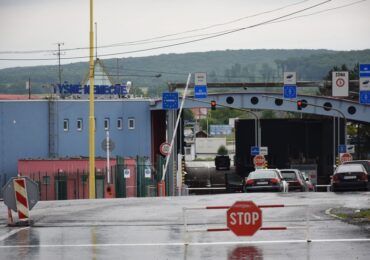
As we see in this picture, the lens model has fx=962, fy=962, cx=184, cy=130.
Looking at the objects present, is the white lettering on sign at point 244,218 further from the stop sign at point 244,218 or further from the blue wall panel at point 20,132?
the blue wall panel at point 20,132

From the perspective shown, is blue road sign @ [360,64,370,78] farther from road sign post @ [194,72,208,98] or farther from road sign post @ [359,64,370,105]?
road sign post @ [194,72,208,98]

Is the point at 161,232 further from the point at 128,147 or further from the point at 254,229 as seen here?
the point at 128,147

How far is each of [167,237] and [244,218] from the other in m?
2.15

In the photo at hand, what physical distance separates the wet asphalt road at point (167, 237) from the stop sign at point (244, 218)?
0.30 meters

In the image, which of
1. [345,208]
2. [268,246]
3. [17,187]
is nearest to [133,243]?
[268,246]

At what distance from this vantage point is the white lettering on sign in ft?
62.1

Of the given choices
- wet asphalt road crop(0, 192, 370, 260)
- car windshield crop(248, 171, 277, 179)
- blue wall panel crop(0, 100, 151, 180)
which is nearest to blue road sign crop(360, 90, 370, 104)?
car windshield crop(248, 171, 277, 179)

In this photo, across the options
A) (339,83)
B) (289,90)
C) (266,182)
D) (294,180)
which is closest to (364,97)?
(339,83)

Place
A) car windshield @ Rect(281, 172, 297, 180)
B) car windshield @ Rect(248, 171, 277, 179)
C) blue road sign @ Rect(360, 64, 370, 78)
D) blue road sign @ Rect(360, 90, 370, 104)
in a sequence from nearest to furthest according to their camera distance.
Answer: car windshield @ Rect(248, 171, 277, 179) → blue road sign @ Rect(360, 64, 370, 78) → car windshield @ Rect(281, 172, 297, 180) → blue road sign @ Rect(360, 90, 370, 104)

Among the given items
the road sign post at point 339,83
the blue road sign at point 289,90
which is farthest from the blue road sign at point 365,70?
the blue road sign at point 289,90

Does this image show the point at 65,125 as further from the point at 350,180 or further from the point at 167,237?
the point at 167,237

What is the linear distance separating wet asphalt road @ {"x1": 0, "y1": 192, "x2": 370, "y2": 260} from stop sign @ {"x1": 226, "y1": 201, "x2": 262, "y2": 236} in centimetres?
30

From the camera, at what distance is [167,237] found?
2041cm

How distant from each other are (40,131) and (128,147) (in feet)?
24.9
